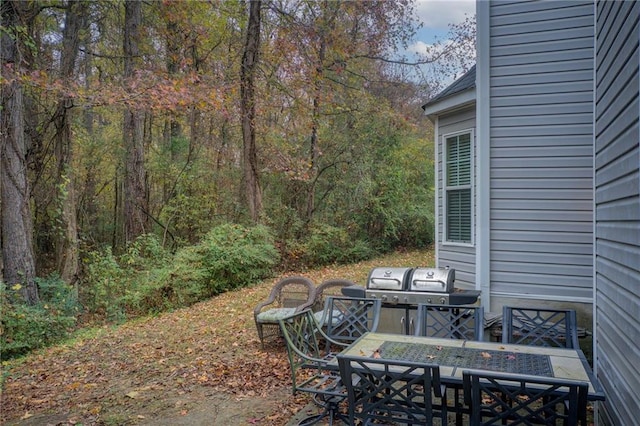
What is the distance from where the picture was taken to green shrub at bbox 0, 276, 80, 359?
6082mm

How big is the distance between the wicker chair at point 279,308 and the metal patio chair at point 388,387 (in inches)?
88.9

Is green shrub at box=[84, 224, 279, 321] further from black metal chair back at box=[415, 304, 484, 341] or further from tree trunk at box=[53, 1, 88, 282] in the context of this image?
black metal chair back at box=[415, 304, 484, 341]

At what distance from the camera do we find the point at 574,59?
4.40 meters

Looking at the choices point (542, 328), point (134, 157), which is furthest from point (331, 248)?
point (542, 328)

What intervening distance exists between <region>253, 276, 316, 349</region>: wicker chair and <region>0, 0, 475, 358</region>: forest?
3.04 meters

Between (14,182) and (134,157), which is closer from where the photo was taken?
(14,182)

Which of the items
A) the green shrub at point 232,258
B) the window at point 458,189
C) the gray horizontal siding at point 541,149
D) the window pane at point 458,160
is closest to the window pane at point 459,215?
the window at point 458,189

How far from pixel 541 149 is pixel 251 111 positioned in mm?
7981

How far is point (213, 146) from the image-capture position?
13453 mm

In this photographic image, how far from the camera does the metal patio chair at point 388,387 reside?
2369mm

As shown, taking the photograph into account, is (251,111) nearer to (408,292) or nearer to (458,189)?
(458,189)

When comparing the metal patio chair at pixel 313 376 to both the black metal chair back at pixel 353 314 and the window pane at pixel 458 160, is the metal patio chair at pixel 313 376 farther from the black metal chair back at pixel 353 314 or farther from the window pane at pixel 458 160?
the window pane at pixel 458 160

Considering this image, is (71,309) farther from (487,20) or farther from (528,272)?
(487,20)

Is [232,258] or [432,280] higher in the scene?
[432,280]
